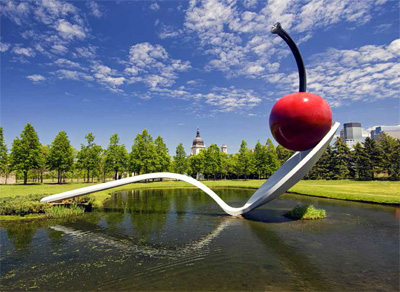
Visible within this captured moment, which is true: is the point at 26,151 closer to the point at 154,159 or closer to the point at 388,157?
the point at 154,159

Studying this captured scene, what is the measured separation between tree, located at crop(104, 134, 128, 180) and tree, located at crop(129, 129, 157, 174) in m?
1.77

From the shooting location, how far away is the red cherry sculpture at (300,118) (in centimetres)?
1063

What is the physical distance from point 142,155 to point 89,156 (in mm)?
10620

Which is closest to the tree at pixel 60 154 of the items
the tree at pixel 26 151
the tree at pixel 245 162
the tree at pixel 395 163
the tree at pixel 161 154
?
the tree at pixel 26 151

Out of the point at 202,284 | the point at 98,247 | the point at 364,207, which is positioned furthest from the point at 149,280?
the point at 364,207

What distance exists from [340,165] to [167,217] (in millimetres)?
51454

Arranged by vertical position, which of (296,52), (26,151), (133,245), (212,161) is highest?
(296,52)

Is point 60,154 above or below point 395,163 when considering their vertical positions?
above

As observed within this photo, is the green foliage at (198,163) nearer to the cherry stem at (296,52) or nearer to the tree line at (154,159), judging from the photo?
the tree line at (154,159)

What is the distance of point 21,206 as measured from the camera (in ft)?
51.9

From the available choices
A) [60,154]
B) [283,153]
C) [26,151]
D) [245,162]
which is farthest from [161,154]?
[283,153]

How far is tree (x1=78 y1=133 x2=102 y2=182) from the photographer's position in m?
46.0

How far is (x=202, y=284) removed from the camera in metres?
6.85

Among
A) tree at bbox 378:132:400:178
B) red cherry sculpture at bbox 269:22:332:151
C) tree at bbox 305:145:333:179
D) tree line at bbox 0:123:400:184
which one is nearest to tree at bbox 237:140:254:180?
tree line at bbox 0:123:400:184
